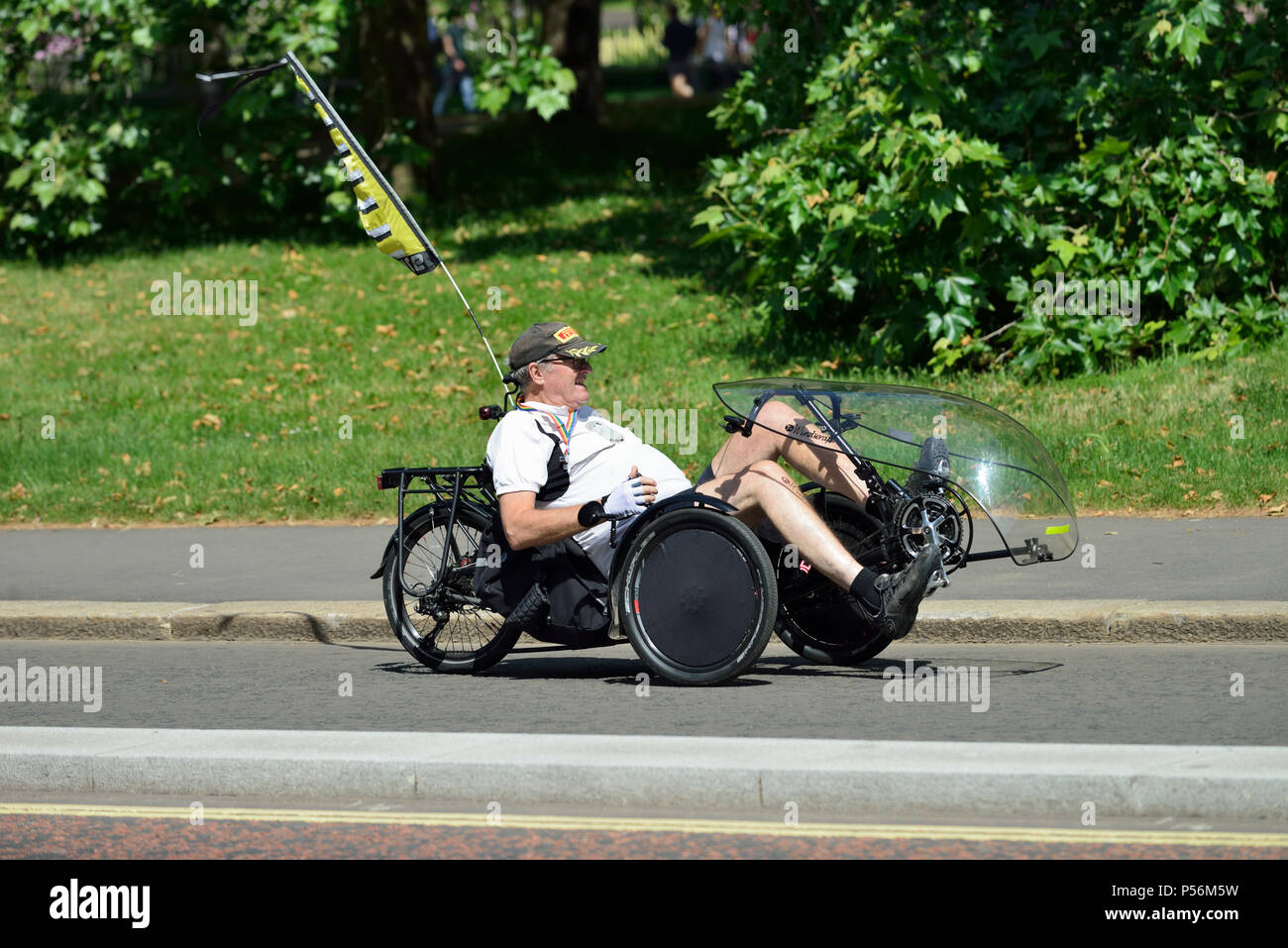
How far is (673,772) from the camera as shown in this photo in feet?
16.7

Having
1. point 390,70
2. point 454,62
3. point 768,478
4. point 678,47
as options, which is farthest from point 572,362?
point 678,47

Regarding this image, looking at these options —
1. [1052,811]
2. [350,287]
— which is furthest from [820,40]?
[1052,811]

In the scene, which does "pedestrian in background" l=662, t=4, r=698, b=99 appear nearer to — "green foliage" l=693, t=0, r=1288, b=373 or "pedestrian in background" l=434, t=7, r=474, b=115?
"pedestrian in background" l=434, t=7, r=474, b=115

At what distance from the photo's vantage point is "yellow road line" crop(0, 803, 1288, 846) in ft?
14.9

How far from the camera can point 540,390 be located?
695 cm

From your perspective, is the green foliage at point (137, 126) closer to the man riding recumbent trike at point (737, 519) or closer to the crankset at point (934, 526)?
the man riding recumbent trike at point (737, 519)

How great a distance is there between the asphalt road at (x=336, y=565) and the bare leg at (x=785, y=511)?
202 centimetres

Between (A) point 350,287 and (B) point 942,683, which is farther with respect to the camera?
(A) point 350,287

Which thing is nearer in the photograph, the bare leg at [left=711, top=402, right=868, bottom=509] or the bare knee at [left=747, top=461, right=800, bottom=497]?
the bare knee at [left=747, top=461, right=800, bottom=497]

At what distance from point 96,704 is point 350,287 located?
1105cm

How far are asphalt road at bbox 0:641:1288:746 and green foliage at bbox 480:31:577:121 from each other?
11.3 metres

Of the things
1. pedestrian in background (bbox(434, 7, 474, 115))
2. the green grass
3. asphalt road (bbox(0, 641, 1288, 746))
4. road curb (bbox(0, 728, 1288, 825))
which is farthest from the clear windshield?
pedestrian in background (bbox(434, 7, 474, 115))

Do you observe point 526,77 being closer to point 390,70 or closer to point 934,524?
point 390,70
